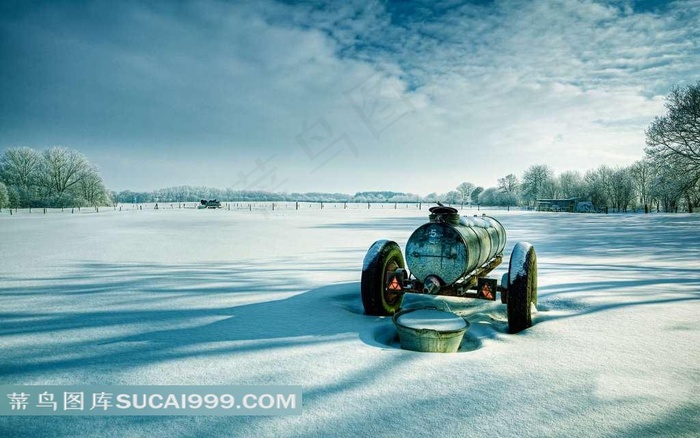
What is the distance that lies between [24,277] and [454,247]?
9.86 metres

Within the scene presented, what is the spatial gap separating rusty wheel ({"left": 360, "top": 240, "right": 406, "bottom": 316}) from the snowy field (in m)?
0.23

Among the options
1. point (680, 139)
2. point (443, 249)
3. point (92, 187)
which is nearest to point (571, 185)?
point (680, 139)

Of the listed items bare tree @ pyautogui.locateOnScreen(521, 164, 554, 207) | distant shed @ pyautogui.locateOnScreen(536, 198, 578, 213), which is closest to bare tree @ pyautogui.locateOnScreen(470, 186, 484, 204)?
bare tree @ pyautogui.locateOnScreen(521, 164, 554, 207)

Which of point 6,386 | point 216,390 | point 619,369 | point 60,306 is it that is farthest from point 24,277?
point 619,369

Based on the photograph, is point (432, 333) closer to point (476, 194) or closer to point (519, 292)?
point (519, 292)

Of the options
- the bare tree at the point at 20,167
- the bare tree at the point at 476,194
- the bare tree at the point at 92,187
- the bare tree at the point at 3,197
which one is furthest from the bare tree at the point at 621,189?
the bare tree at the point at 20,167

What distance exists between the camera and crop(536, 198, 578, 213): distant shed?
5925cm

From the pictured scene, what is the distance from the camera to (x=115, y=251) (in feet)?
38.4

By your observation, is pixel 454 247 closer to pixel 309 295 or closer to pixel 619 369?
pixel 619 369

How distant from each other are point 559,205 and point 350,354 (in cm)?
7060

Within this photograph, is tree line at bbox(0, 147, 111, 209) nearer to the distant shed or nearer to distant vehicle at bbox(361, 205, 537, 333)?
distant vehicle at bbox(361, 205, 537, 333)

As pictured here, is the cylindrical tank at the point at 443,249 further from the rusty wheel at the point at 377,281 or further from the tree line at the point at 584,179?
the tree line at the point at 584,179

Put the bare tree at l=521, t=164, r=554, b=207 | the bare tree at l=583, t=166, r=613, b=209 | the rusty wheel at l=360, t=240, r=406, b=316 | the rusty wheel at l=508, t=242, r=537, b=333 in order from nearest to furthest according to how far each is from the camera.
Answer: the rusty wheel at l=508, t=242, r=537, b=333
the rusty wheel at l=360, t=240, r=406, b=316
the bare tree at l=583, t=166, r=613, b=209
the bare tree at l=521, t=164, r=554, b=207

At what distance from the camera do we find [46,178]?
198 feet
